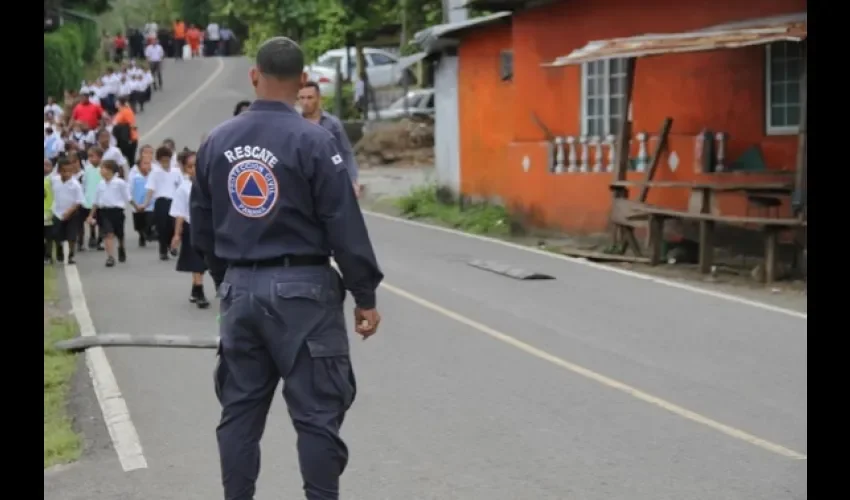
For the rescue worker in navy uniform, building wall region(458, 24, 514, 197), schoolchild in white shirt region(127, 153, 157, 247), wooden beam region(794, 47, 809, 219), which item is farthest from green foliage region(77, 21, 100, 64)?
the rescue worker in navy uniform

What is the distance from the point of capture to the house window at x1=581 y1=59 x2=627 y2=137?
20328mm

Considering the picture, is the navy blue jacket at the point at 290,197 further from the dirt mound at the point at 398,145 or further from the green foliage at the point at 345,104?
the green foliage at the point at 345,104

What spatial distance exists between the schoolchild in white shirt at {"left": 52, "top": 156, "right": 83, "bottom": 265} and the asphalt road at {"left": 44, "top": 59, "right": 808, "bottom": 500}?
3.16 metres

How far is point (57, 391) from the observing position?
10.5 meters

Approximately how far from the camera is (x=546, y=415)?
350 inches

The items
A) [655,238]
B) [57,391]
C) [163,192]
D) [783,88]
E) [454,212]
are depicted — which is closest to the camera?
[57,391]

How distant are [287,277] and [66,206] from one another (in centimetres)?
1334

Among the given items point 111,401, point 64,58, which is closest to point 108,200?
point 111,401

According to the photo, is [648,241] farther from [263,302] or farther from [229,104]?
[229,104]

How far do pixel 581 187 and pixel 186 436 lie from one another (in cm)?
1209

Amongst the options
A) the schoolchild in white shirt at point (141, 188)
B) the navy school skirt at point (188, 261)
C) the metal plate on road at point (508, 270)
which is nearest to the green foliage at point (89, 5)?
the schoolchild in white shirt at point (141, 188)

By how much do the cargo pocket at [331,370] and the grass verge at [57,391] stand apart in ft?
10.2

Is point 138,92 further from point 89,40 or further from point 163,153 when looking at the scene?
point 163,153
